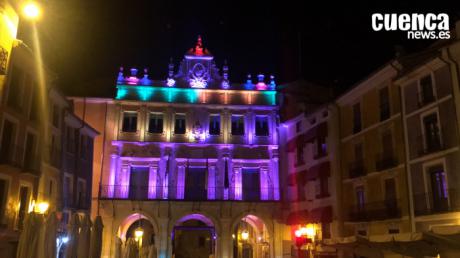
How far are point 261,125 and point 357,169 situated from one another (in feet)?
37.6

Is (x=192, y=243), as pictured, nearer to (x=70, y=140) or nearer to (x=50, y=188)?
(x=70, y=140)

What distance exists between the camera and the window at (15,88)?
2246 cm

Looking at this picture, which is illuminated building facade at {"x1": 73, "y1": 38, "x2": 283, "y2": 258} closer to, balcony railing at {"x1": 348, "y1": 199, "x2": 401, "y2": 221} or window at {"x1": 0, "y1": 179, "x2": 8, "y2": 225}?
balcony railing at {"x1": 348, "y1": 199, "x2": 401, "y2": 221}

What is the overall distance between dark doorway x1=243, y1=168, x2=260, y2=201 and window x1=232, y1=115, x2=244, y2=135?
327 cm

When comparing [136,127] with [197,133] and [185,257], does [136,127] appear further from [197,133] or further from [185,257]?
[185,257]

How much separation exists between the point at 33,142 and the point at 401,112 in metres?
20.1

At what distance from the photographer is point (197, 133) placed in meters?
37.0

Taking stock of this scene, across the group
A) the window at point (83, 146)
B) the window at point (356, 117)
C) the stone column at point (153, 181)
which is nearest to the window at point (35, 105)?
the window at point (83, 146)

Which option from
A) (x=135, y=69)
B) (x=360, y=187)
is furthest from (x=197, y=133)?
(x=360, y=187)

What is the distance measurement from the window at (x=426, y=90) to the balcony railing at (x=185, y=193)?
53.0 ft

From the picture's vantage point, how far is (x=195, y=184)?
36.5 metres

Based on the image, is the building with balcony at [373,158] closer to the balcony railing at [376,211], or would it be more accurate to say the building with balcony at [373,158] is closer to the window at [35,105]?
the balcony railing at [376,211]

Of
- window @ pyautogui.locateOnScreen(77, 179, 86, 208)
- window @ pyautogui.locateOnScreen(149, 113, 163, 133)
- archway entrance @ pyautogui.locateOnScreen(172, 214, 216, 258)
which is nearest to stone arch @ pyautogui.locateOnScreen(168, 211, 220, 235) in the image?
archway entrance @ pyautogui.locateOnScreen(172, 214, 216, 258)

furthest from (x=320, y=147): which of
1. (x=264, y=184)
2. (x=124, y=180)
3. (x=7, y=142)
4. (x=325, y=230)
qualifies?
(x=7, y=142)
